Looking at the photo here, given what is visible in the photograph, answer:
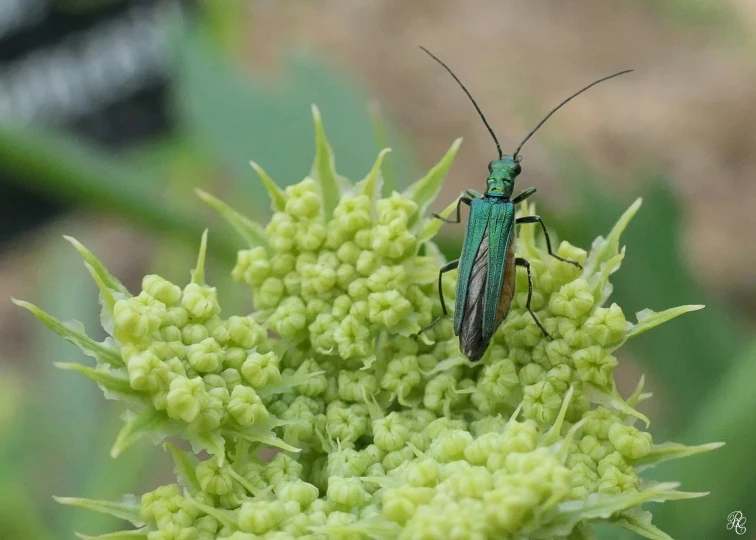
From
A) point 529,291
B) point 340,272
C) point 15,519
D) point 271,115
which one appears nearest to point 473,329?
point 529,291

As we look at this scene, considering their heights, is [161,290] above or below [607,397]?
above

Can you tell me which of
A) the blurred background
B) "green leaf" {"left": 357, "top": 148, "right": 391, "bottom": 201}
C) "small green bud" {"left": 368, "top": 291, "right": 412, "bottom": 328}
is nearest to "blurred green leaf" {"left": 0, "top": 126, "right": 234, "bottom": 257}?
the blurred background

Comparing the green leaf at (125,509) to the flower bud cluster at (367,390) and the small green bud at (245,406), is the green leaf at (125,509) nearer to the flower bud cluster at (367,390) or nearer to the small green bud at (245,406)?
the flower bud cluster at (367,390)

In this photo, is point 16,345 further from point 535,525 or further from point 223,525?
point 535,525

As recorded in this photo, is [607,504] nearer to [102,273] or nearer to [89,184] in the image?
[102,273]

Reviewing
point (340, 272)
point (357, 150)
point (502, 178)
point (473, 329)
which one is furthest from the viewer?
point (357, 150)

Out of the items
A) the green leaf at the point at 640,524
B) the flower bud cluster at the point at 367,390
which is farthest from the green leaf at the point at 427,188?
the green leaf at the point at 640,524

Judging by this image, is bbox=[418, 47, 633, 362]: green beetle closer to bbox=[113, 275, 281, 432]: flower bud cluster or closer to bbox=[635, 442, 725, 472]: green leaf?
bbox=[635, 442, 725, 472]: green leaf
